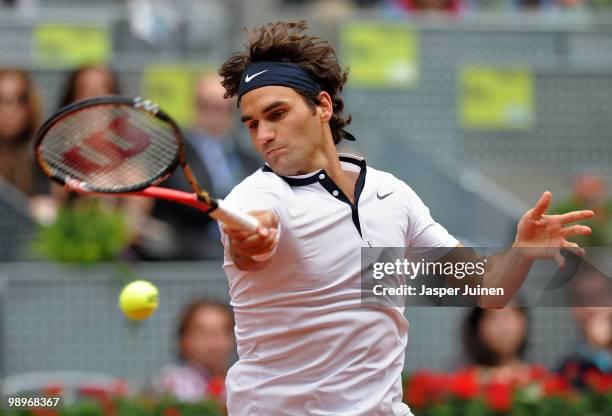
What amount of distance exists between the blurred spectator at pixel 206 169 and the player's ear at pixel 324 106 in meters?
4.06

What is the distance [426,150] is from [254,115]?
6.40 metres

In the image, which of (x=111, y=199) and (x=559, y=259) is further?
(x=111, y=199)

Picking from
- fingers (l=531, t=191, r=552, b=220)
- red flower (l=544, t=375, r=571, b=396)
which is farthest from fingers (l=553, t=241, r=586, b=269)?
red flower (l=544, t=375, r=571, b=396)

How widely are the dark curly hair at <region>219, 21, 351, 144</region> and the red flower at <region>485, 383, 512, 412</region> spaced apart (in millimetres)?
2955

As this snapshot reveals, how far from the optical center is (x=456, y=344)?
8.20 metres

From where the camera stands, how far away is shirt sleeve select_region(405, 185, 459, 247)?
4.36m

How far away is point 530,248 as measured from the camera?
4.29 m

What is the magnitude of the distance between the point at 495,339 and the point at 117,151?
3.66 metres

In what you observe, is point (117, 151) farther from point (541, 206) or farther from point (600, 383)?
point (600, 383)

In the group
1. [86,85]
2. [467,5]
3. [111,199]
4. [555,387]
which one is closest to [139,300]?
[555,387]

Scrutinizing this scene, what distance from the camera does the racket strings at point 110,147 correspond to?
433 cm

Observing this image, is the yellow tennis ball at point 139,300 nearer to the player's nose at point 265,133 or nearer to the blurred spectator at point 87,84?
the player's nose at point 265,133

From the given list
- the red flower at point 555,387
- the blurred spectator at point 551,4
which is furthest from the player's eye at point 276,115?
the blurred spectator at point 551,4

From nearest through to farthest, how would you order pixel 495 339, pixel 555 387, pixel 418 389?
pixel 418 389 → pixel 555 387 → pixel 495 339
